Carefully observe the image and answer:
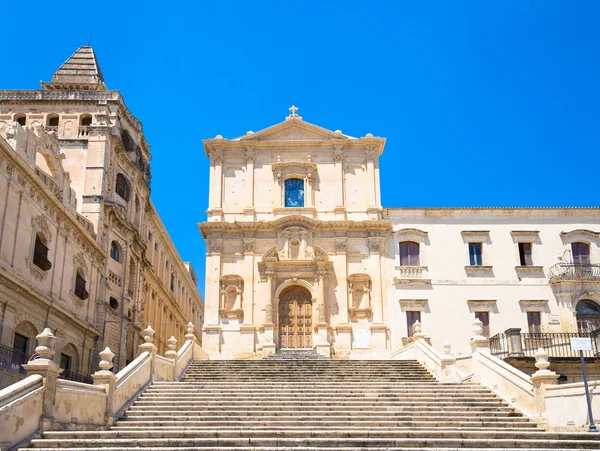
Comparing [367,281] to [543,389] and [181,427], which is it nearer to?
[543,389]

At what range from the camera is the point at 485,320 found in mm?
30797

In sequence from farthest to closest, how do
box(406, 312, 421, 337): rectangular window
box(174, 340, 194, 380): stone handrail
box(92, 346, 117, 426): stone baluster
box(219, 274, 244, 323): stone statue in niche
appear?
box(219, 274, 244, 323): stone statue in niche < box(406, 312, 421, 337): rectangular window < box(174, 340, 194, 380): stone handrail < box(92, 346, 117, 426): stone baluster

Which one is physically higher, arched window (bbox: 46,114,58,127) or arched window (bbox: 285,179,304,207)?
arched window (bbox: 46,114,58,127)

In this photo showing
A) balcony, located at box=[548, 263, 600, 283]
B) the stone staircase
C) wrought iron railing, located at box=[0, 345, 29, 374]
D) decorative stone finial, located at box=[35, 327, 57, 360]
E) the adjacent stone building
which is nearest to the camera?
the stone staircase

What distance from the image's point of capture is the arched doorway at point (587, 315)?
30.7 meters

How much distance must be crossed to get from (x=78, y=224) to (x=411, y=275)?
1530cm

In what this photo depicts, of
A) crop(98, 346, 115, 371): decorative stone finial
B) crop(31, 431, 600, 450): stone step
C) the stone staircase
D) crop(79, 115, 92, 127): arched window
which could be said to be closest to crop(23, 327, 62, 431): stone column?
the stone staircase

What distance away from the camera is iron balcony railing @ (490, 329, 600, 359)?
89.1 feet

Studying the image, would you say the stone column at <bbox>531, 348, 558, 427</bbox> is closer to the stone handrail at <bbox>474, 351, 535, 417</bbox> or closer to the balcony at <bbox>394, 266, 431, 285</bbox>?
the stone handrail at <bbox>474, 351, 535, 417</bbox>

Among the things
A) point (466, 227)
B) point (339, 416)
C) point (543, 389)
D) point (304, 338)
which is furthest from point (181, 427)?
point (466, 227)

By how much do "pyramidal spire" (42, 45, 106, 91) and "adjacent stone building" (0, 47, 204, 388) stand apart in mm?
61

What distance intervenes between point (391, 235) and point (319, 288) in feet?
14.4

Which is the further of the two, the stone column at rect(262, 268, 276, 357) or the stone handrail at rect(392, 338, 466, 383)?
the stone column at rect(262, 268, 276, 357)

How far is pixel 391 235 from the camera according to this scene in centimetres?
3225
